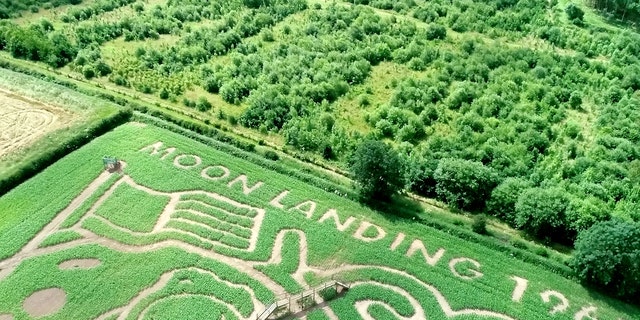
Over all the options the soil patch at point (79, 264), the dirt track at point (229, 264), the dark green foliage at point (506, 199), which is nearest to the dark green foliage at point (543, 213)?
the dark green foliage at point (506, 199)

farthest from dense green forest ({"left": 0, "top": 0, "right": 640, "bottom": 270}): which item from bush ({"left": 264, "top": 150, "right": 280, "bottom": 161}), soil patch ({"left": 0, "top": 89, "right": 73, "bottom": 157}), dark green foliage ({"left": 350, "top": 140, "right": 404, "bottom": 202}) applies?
soil patch ({"left": 0, "top": 89, "right": 73, "bottom": 157})

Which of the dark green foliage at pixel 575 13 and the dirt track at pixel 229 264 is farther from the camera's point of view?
the dark green foliage at pixel 575 13

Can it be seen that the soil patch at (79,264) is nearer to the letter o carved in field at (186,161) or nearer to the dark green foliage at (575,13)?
the letter o carved in field at (186,161)

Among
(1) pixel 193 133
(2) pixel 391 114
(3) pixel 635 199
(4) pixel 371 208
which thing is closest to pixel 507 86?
(2) pixel 391 114

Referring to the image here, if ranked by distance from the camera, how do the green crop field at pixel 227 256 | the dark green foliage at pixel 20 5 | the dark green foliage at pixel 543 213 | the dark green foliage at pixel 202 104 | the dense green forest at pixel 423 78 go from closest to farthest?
the green crop field at pixel 227 256
the dark green foliage at pixel 543 213
the dense green forest at pixel 423 78
the dark green foliage at pixel 202 104
the dark green foliage at pixel 20 5

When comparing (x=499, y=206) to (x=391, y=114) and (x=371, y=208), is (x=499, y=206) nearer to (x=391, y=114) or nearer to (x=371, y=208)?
(x=371, y=208)

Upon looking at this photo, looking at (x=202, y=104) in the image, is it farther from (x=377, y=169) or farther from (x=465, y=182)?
(x=465, y=182)

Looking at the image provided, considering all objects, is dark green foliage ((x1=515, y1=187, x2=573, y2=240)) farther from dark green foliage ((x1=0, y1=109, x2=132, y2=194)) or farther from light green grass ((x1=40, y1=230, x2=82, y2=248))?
dark green foliage ((x1=0, y1=109, x2=132, y2=194))
